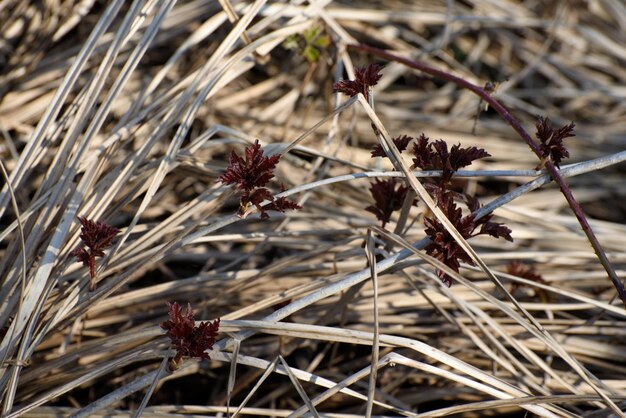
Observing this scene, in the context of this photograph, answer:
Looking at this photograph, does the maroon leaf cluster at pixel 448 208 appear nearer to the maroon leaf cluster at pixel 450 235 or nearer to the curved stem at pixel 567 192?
the maroon leaf cluster at pixel 450 235

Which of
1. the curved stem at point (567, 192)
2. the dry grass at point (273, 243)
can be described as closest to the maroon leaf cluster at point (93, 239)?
the dry grass at point (273, 243)

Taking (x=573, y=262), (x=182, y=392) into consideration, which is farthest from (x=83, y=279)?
(x=573, y=262)

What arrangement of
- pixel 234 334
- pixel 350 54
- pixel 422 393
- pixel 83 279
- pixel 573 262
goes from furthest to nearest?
1. pixel 350 54
2. pixel 573 262
3. pixel 422 393
4. pixel 83 279
5. pixel 234 334

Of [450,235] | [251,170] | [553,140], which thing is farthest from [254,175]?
[553,140]

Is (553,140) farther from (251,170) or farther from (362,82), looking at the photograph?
(251,170)

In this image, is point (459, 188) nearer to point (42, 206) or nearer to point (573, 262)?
point (573, 262)

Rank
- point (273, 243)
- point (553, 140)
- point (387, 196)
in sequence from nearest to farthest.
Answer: point (553, 140)
point (387, 196)
point (273, 243)
